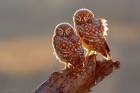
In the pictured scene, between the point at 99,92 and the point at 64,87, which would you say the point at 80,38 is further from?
the point at 99,92

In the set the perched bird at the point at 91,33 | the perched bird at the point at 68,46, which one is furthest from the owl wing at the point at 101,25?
the perched bird at the point at 68,46

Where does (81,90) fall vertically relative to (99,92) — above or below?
above

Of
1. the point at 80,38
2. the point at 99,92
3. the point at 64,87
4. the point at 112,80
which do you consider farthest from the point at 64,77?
the point at 112,80

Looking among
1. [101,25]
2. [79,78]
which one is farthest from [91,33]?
[79,78]

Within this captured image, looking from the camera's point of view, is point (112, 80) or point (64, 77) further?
point (112, 80)

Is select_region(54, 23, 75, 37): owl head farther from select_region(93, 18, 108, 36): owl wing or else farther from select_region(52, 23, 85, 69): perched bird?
select_region(93, 18, 108, 36): owl wing

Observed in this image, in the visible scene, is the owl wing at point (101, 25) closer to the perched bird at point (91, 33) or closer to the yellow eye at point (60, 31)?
the perched bird at point (91, 33)

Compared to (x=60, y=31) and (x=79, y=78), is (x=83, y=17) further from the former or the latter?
(x=79, y=78)
